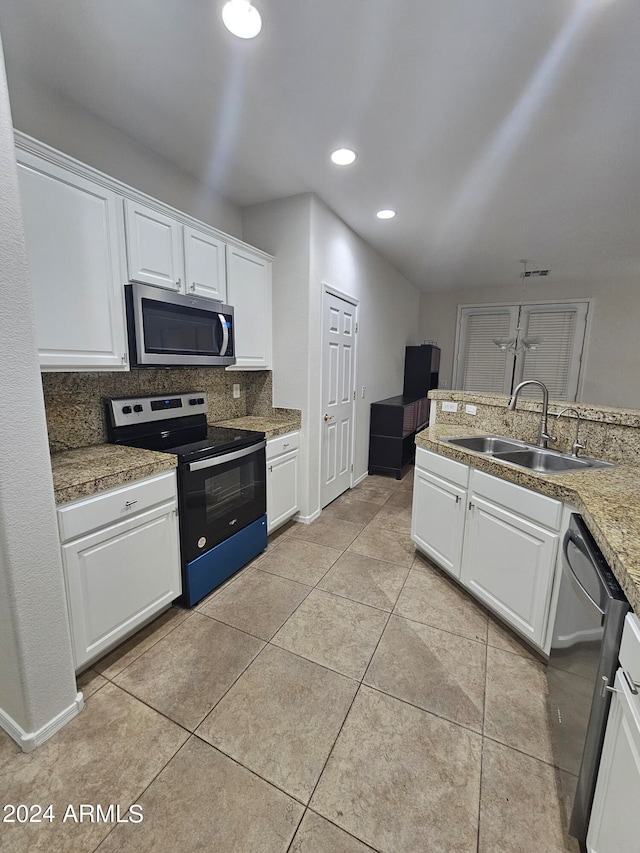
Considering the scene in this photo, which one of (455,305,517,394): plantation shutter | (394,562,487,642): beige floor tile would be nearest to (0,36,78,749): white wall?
(394,562,487,642): beige floor tile

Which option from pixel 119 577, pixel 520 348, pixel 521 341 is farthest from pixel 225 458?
pixel 520 348

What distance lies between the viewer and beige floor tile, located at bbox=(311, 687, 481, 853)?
3.64 feet

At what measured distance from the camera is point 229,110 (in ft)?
6.19

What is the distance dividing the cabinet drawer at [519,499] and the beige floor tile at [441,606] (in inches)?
27.7

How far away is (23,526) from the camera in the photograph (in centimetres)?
122

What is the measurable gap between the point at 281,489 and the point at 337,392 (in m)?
1.14

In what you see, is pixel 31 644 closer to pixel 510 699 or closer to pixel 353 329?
pixel 510 699

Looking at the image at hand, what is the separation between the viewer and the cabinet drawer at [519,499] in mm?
1593

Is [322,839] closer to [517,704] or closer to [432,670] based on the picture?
[432,670]

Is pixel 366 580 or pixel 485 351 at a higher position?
pixel 485 351

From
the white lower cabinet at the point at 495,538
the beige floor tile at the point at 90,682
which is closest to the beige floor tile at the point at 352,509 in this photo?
the white lower cabinet at the point at 495,538

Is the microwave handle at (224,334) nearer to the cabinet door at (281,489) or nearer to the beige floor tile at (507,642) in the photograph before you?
the cabinet door at (281,489)

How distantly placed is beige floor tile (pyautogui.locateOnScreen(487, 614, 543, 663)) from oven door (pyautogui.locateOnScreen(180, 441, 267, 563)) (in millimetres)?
1563

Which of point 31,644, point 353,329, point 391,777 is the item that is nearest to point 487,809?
point 391,777
